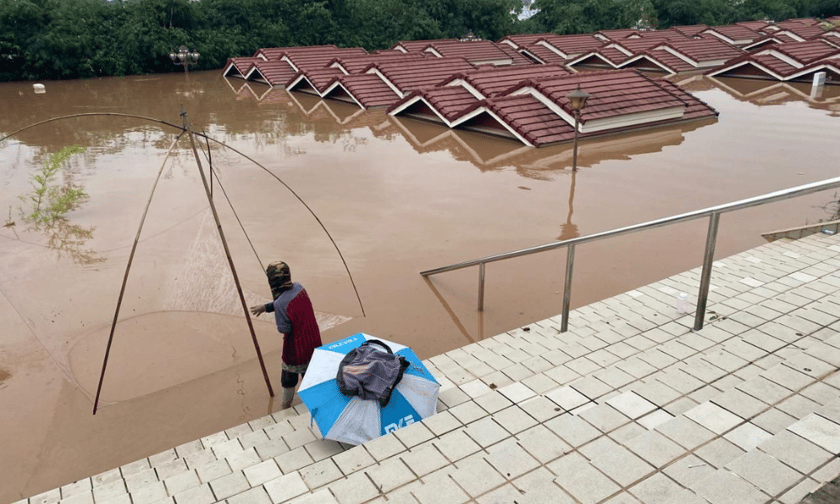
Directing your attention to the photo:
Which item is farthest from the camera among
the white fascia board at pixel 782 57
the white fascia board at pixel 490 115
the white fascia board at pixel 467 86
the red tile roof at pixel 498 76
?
the white fascia board at pixel 782 57

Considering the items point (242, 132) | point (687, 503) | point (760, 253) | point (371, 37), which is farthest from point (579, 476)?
point (371, 37)

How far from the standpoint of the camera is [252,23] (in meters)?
35.8

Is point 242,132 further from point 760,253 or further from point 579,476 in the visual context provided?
point 579,476

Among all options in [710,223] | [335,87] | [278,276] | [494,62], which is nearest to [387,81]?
[335,87]

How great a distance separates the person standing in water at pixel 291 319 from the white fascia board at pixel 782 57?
24887 mm

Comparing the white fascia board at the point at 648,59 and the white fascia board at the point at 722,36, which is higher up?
the white fascia board at the point at 722,36

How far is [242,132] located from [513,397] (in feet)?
48.9

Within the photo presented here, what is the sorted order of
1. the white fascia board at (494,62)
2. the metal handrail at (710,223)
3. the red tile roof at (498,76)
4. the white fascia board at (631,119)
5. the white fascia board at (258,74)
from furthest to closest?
the white fascia board at (494,62) → the white fascia board at (258,74) → the red tile roof at (498,76) → the white fascia board at (631,119) → the metal handrail at (710,223)

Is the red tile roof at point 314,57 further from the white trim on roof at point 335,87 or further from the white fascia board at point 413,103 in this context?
the white fascia board at point 413,103

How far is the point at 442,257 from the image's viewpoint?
336 inches

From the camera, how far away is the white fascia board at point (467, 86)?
1724 cm

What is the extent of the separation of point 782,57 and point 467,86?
14.7 m

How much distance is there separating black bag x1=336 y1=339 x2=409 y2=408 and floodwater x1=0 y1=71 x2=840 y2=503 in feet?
5.87

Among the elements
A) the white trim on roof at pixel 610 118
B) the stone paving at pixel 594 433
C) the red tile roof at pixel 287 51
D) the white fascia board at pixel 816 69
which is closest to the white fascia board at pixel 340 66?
the red tile roof at pixel 287 51
